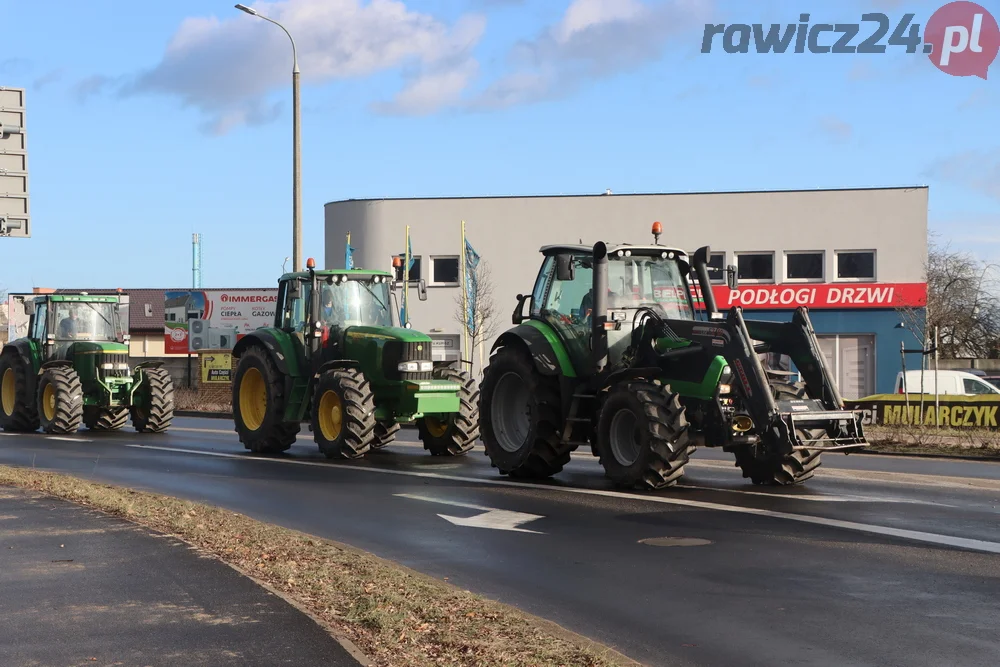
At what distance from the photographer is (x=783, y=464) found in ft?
46.5

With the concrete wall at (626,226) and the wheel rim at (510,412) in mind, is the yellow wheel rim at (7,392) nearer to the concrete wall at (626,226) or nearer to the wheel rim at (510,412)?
the wheel rim at (510,412)

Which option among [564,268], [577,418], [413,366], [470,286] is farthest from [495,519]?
[470,286]

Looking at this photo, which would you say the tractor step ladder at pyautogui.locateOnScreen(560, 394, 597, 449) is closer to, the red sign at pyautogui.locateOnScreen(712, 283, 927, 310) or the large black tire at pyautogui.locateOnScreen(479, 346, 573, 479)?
the large black tire at pyautogui.locateOnScreen(479, 346, 573, 479)

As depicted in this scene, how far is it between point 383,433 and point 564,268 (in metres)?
5.95

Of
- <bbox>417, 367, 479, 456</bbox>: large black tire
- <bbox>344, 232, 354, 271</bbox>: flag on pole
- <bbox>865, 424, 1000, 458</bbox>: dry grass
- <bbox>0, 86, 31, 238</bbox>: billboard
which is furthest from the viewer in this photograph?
<bbox>344, 232, 354, 271</bbox>: flag on pole

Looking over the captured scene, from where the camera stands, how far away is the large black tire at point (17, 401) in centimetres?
2634

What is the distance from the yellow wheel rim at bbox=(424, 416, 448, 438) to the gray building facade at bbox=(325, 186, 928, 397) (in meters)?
24.1

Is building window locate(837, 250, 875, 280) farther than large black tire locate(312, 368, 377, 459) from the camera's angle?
Yes

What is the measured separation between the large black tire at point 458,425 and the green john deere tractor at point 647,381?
2.58 meters

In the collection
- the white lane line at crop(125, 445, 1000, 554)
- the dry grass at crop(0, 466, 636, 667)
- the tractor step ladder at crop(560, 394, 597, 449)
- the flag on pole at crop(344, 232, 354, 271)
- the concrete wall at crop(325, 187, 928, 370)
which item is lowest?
the dry grass at crop(0, 466, 636, 667)

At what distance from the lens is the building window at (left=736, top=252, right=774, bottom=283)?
4494cm

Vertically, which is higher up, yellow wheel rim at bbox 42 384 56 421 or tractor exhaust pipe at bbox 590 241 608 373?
tractor exhaust pipe at bbox 590 241 608 373

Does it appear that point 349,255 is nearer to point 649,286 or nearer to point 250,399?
point 250,399

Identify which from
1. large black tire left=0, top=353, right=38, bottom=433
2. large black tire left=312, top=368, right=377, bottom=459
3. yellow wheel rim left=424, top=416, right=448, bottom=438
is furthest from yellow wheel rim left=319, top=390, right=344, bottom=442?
large black tire left=0, top=353, right=38, bottom=433
